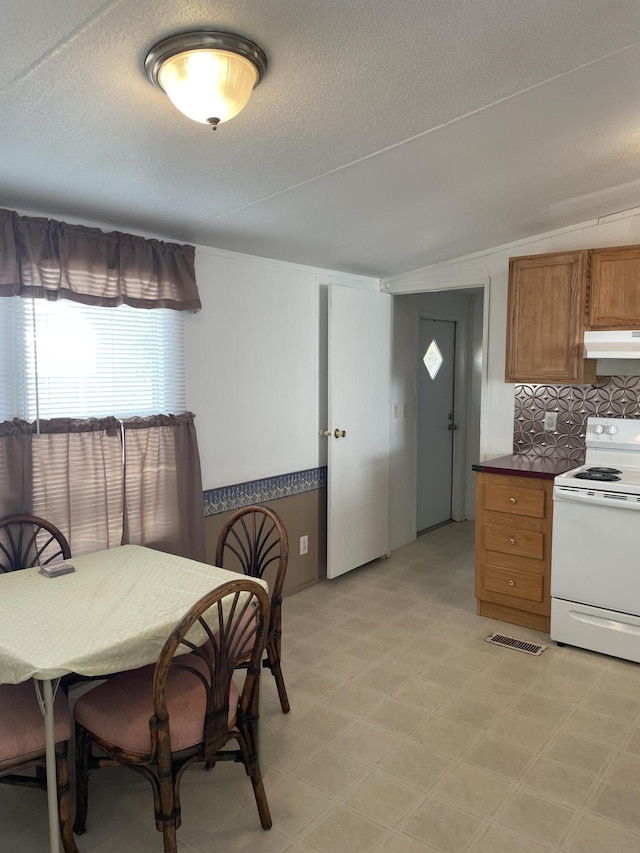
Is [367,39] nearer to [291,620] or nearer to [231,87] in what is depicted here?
[231,87]

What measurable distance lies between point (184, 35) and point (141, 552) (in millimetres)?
1947

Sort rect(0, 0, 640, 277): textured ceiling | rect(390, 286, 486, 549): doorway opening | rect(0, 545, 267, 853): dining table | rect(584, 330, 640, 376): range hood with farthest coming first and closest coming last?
rect(390, 286, 486, 549): doorway opening → rect(584, 330, 640, 376): range hood → rect(0, 545, 267, 853): dining table → rect(0, 0, 640, 277): textured ceiling

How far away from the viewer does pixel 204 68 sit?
1615mm

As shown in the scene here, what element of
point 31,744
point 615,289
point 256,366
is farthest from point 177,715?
point 615,289

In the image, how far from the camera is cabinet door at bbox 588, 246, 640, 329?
337cm

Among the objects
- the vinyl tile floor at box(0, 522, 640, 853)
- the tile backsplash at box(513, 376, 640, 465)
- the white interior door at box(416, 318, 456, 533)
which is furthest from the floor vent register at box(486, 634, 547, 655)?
the white interior door at box(416, 318, 456, 533)

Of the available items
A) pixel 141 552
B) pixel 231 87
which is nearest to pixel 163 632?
pixel 141 552

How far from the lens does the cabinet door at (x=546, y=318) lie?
3.54 m

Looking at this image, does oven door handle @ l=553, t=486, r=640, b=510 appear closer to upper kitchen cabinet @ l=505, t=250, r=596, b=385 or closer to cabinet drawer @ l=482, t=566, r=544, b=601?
cabinet drawer @ l=482, t=566, r=544, b=601

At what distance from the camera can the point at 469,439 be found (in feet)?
19.7

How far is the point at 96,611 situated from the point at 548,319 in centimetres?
290

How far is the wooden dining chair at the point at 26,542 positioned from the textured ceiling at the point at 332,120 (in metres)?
1.32

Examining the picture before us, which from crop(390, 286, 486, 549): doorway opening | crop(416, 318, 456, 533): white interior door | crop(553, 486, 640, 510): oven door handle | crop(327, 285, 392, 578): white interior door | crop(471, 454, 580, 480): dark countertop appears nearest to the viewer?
crop(553, 486, 640, 510): oven door handle

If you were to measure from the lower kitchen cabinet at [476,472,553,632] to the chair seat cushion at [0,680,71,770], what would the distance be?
2.50 metres
